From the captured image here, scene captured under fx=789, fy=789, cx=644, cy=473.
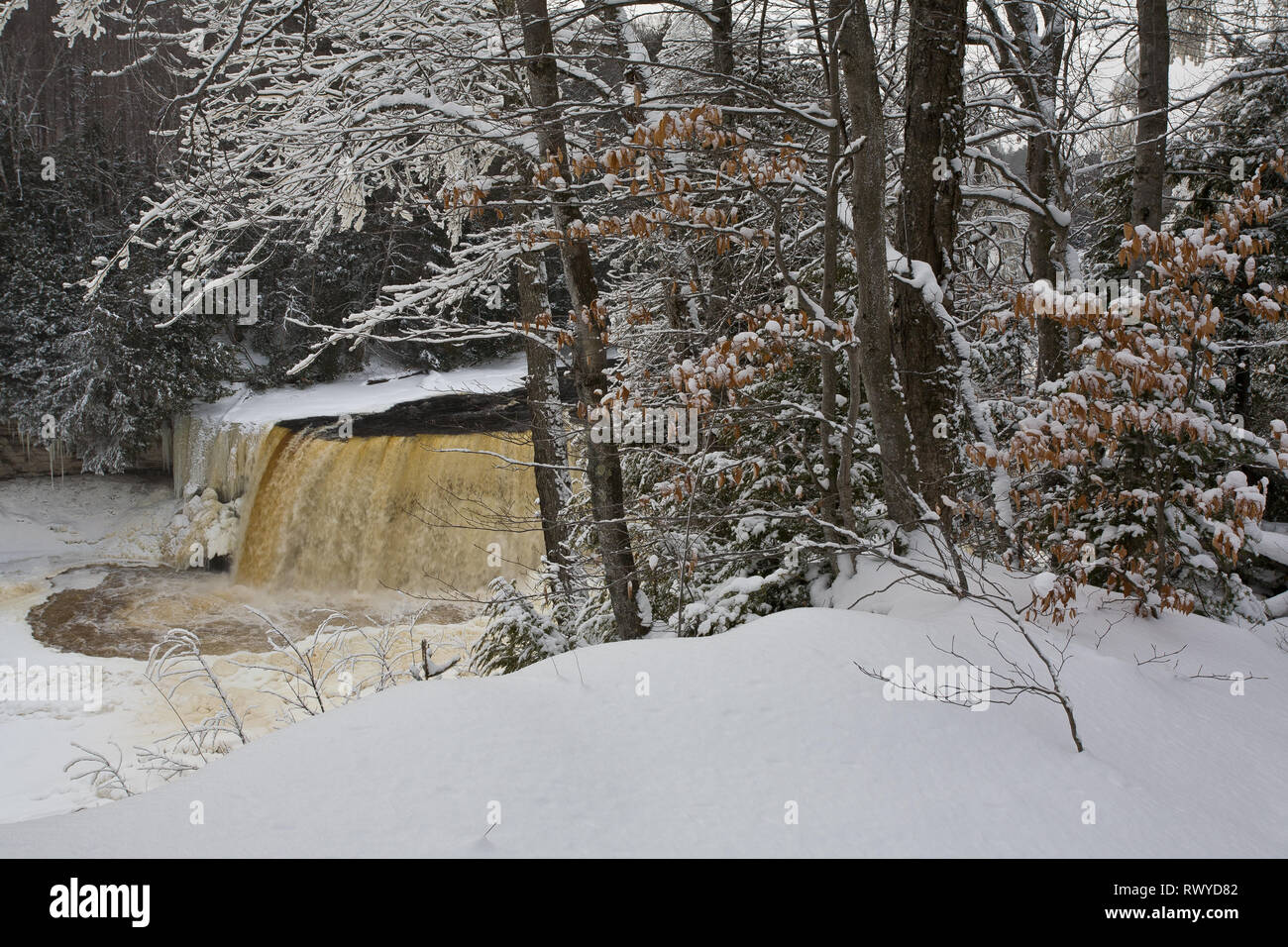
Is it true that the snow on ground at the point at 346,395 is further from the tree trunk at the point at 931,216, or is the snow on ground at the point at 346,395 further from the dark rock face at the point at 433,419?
the tree trunk at the point at 931,216

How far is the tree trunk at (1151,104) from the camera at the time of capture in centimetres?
577

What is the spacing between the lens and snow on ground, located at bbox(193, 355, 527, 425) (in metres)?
16.1

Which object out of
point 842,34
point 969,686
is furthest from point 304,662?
point 842,34

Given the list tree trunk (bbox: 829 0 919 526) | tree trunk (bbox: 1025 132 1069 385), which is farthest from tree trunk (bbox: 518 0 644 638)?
tree trunk (bbox: 1025 132 1069 385)

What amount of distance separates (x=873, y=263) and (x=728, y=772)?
3.49 metres

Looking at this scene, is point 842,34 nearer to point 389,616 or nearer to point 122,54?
point 389,616

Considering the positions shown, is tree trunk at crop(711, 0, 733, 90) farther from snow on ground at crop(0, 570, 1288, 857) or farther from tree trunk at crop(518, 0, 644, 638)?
snow on ground at crop(0, 570, 1288, 857)

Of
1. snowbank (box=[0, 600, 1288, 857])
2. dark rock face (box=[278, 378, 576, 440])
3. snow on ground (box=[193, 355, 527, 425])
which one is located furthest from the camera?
snow on ground (box=[193, 355, 527, 425])

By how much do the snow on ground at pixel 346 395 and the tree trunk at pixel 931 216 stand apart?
418 inches

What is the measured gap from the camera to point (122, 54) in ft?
66.8

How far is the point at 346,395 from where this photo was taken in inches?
698

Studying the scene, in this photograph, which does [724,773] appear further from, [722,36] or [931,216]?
[722,36]

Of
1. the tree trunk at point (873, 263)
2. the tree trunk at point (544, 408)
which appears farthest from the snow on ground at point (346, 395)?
the tree trunk at point (873, 263)

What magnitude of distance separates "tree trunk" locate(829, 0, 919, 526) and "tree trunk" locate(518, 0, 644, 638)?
177 cm
